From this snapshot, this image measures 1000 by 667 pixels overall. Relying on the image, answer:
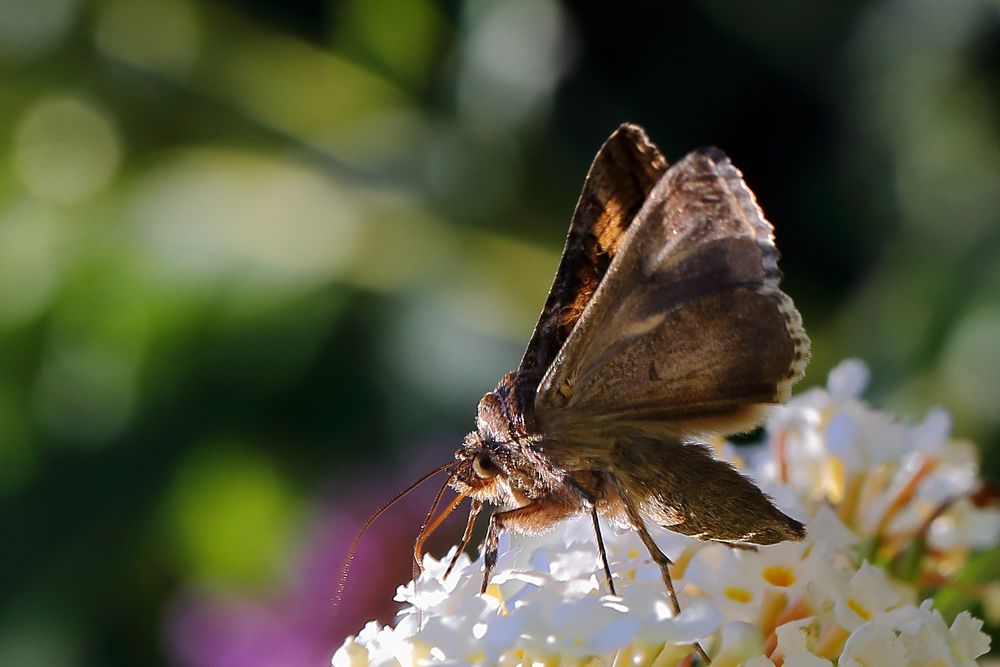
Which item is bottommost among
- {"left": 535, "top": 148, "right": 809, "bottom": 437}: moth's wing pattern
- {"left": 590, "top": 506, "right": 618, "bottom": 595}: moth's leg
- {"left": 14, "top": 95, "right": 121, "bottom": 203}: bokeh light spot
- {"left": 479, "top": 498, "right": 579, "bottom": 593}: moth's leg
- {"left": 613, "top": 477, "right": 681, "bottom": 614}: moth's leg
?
{"left": 14, "top": 95, "right": 121, "bottom": 203}: bokeh light spot

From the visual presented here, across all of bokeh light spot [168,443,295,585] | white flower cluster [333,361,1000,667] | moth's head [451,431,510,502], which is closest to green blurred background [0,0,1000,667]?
bokeh light spot [168,443,295,585]

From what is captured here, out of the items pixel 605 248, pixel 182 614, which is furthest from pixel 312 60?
pixel 605 248

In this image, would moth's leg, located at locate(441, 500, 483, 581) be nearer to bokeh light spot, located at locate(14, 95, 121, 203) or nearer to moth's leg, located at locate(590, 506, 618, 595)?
moth's leg, located at locate(590, 506, 618, 595)

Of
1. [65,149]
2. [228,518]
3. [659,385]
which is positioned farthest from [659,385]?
[65,149]

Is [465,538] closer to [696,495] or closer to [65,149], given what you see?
[696,495]

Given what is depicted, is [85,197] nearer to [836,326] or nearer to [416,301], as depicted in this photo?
[416,301]

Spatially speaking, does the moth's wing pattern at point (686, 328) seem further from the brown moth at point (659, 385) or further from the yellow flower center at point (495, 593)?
the yellow flower center at point (495, 593)

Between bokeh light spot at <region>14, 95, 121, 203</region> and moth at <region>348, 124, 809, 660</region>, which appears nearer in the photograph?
moth at <region>348, 124, 809, 660</region>
